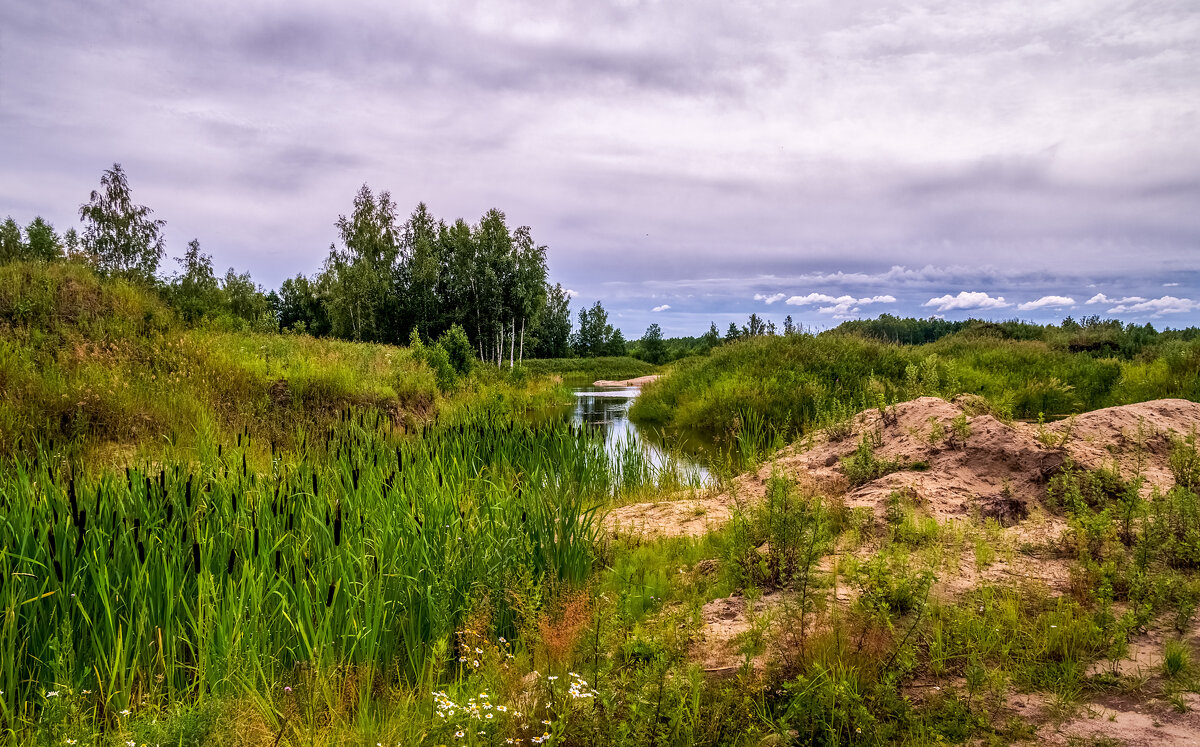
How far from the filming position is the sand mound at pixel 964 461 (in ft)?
22.0

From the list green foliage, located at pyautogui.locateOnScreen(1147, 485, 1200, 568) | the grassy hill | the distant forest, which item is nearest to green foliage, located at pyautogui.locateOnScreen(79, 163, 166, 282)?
the distant forest

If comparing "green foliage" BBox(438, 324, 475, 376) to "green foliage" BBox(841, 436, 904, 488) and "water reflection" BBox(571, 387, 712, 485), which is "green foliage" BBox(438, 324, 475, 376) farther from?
"green foliage" BBox(841, 436, 904, 488)

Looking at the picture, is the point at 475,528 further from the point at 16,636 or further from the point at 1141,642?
the point at 1141,642

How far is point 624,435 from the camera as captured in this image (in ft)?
56.1

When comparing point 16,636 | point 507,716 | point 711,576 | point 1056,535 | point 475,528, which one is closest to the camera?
point 507,716

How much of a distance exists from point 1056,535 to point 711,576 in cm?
332

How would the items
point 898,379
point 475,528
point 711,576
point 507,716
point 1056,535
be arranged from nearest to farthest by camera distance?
1. point 507,716
2. point 475,528
3. point 711,576
4. point 1056,535
5. point 898,379

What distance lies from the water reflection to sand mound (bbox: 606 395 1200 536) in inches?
75.7

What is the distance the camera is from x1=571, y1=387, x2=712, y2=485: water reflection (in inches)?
420

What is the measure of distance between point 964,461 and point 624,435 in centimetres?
1047

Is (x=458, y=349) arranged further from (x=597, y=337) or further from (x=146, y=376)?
(x=597, y=337)

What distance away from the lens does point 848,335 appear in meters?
24.0

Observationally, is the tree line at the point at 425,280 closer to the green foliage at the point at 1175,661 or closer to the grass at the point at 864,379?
the grass at the point at 864,379

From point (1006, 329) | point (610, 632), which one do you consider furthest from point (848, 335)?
point (610, 632)
